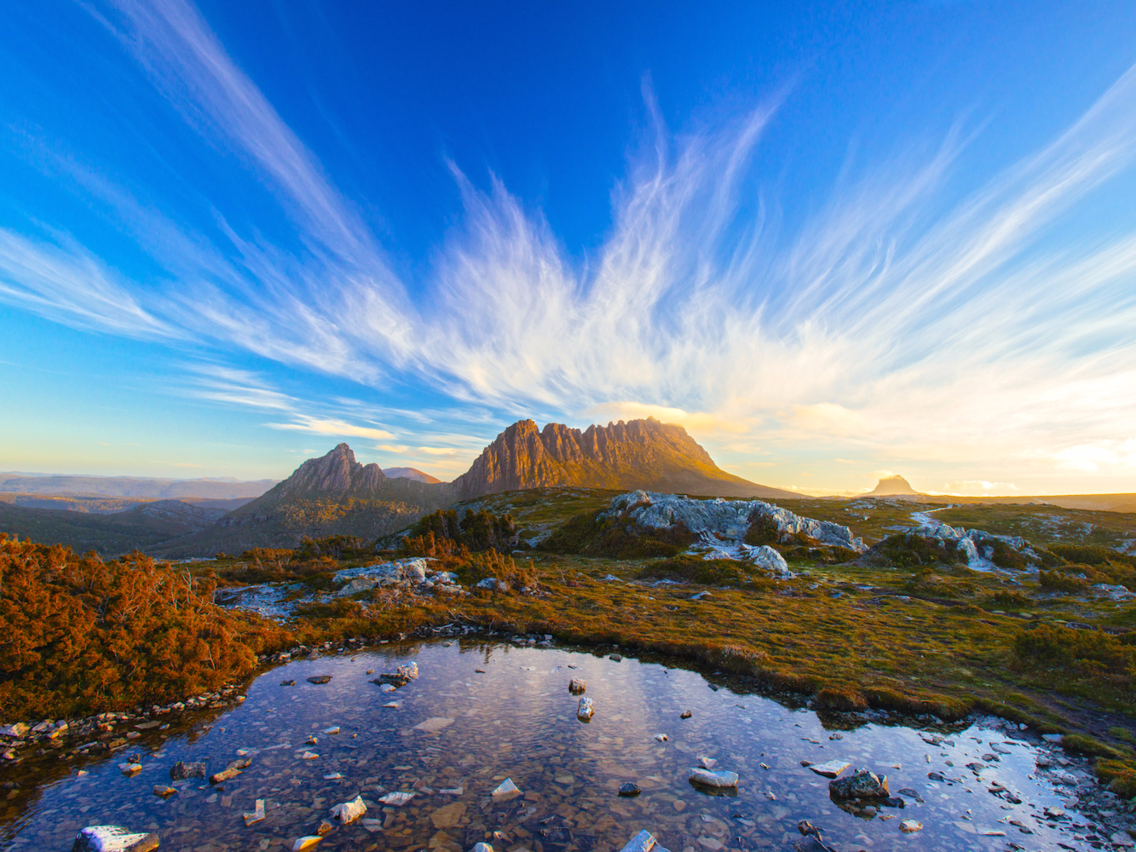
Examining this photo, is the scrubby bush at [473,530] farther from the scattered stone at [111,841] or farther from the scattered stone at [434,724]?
the scattered stone at [111,841]

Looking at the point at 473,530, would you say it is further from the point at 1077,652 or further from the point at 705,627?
the point at 1077,652

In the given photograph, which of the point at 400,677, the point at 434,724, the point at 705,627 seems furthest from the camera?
the point at 705,627

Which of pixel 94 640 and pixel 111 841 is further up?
pixel 94 640

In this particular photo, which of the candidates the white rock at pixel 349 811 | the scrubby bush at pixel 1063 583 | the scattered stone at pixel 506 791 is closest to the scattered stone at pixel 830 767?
the scattered stone at pixel 506 791

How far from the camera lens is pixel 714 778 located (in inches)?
425

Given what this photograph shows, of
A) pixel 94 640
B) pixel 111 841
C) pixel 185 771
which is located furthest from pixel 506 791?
pixel 94 640

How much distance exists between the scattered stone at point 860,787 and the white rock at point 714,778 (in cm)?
232

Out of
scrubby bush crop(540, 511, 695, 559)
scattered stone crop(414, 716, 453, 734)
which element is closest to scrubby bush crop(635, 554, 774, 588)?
scrubby bush crop(540, 511, 695, 559)

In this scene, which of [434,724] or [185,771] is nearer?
[185,771]

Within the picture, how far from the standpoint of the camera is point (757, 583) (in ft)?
121

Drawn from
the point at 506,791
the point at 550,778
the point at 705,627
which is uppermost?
the point at 506,791

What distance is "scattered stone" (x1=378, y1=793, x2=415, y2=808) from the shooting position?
9.77m

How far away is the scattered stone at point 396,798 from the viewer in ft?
32.1

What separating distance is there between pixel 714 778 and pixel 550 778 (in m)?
4.08
